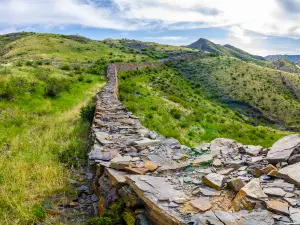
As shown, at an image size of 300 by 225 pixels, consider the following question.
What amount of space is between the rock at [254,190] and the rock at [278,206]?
0.70 ft

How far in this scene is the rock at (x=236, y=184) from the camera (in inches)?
198

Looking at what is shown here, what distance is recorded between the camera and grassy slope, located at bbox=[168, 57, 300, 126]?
4341 cm

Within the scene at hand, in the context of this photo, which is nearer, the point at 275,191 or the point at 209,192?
the point at 275,191

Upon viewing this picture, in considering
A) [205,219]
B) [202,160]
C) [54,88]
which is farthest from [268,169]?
[54,88]

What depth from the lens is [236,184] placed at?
505 cm

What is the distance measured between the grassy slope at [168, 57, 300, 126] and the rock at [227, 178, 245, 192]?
37.1m

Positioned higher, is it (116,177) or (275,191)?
(275,191)

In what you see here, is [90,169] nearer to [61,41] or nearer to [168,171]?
[168,171]

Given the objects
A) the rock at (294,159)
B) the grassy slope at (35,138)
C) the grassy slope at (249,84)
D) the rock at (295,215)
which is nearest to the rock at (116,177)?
the grassy slope at (35,138)

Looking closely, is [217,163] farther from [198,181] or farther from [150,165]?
[150,165]

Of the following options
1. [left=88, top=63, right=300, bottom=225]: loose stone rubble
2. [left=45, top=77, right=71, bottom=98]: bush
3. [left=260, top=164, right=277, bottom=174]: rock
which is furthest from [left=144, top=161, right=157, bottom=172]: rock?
[left=45, top=77, right=71, bottom=98]: bush

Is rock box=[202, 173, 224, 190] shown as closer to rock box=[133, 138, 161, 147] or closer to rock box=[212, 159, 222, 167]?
rock box=[212, 159, 222, 167]

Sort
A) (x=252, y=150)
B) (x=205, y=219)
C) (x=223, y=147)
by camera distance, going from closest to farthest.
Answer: (x=205, y=219), (x=252, y=150), (x=223, y=147)

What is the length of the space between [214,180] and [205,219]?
121cm
